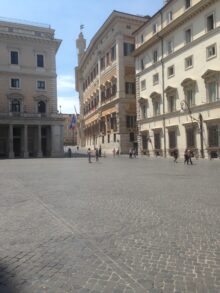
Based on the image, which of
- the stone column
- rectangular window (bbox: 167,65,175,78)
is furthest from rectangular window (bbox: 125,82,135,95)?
rectangular window (bbox: 167,65,175,78)

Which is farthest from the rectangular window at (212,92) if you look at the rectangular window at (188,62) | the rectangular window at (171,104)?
the rectangular window at (171,104)

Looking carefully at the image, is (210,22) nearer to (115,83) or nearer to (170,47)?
(170,47)

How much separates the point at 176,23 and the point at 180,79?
5.63 m

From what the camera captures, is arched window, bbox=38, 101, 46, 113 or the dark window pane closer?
arched window, bbox=38, 101, 46, 113

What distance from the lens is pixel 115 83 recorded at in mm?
55938

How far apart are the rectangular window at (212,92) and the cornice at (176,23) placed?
6.97 m

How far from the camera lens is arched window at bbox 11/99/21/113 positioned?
2133 inches

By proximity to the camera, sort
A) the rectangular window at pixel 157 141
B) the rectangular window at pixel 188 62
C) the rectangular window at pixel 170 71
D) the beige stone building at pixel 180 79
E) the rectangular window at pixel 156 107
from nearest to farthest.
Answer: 1. the beige stone building at pixel 180 79
2. the rectangular window at pixel 188 62
3. the rectangular window at pixel 170 71
4. the rectangular window at pixel 156 107
5. the rectangular window at pixel 157 141

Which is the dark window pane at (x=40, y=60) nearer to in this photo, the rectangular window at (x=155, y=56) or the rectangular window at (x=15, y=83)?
the rectangular window at (x=15, y=83)

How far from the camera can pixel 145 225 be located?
732cm

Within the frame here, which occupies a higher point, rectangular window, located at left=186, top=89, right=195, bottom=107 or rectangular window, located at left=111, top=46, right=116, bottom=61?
rectangular window, located at left=111, top=46, right=116, bottom=61

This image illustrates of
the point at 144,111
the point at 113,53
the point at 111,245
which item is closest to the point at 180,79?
the point at 144,111

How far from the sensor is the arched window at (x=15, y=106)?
54.2 meters

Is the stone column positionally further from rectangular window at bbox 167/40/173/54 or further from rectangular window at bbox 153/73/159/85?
rectangular window at bbox 167/40/173/54
